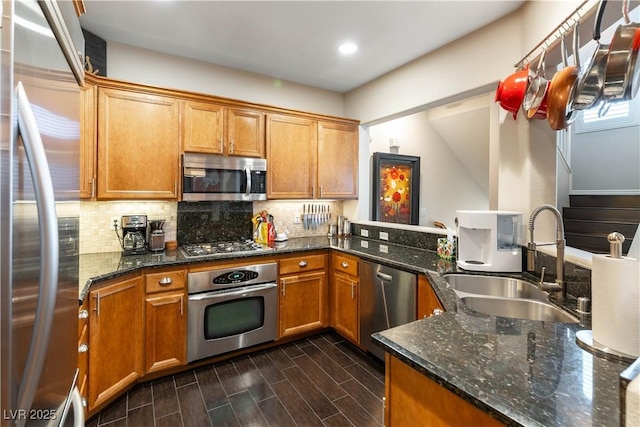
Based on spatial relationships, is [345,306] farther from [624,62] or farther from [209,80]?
[209,80]

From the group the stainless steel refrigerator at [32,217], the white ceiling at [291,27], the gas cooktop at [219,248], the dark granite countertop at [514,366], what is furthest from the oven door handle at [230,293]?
the white ceiling at [291,27]

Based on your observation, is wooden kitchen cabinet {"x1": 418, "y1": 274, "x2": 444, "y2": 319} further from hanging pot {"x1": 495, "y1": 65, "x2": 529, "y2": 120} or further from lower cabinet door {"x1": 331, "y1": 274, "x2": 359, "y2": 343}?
hanging pot {"x1": 495, "y1": 65, "x2": 529, "y2": 120}

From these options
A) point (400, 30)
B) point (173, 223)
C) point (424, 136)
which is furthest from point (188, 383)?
point (424, 136)

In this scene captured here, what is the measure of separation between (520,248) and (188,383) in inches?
100.0

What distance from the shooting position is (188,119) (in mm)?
2602

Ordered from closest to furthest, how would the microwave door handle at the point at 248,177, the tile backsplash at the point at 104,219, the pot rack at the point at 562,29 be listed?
the pot rack at the point at 562,29 < the tile backsplash at the point at 104,219 < the microwave door handle at the point at 248,177

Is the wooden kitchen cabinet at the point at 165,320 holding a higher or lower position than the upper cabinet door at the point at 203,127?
lower

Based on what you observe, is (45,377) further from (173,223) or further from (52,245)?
(173,223)

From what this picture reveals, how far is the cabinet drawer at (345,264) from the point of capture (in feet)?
8.91

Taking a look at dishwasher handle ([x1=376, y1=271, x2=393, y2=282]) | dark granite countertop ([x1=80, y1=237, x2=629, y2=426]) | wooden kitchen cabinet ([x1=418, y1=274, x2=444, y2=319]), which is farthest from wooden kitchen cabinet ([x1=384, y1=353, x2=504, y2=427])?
dishwasher handle ([x1=376, y1=271, x2=393, y2=282])

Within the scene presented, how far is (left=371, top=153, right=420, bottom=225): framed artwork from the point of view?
3.96 m

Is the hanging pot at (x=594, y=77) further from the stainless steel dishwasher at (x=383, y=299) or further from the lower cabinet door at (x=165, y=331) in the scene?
the lower cabinet door at (x=165, y=331)

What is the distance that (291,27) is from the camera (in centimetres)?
231

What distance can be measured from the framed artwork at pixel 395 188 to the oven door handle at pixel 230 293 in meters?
1.84
